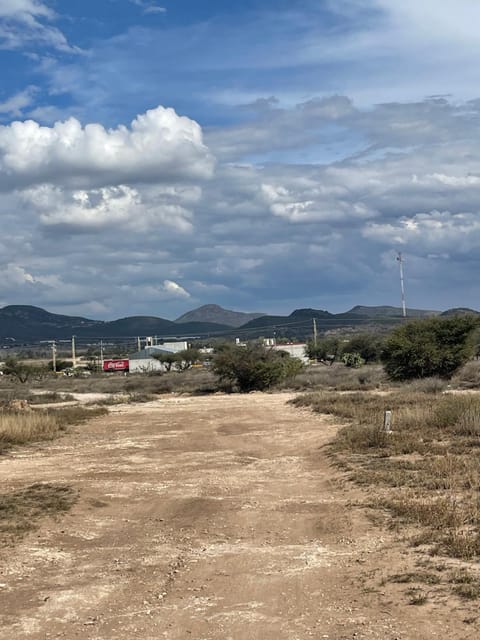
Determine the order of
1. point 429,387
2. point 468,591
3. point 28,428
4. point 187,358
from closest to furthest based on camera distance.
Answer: point 468,591 < point 28,428 < point 429,387 < point 187,358

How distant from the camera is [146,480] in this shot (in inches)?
618

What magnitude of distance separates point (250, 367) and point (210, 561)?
45487 mm

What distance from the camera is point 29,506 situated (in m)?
12.5

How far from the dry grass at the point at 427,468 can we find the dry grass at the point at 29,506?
543 cm

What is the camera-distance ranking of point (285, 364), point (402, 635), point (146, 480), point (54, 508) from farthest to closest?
point (285, 364) → point (146, 480) → point (54, 508) → point (402, 635)

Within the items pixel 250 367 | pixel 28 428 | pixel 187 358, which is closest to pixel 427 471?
pixel 28 428

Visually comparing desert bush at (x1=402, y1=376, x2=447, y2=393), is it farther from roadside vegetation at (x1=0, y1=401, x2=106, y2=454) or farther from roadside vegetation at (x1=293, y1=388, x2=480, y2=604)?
roadside vegetation at (x1=0, y1=401, x2=106, y2=454)

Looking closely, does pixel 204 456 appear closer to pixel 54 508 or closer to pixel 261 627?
pixel 54 508

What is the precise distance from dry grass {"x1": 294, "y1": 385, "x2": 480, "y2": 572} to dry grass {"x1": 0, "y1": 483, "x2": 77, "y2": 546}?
543 cm

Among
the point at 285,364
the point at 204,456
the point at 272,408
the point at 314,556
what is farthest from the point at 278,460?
the point at 285,364

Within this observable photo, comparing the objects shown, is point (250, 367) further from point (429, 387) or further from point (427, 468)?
point (427, 468)

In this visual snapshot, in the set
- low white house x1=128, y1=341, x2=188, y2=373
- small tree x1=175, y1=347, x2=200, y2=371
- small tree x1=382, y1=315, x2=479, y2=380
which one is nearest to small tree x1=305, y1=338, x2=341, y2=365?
small tree x1=175, y1=347, x2=200, y2=371

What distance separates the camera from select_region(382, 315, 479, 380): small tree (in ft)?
153

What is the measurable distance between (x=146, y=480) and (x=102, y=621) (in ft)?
28.9
